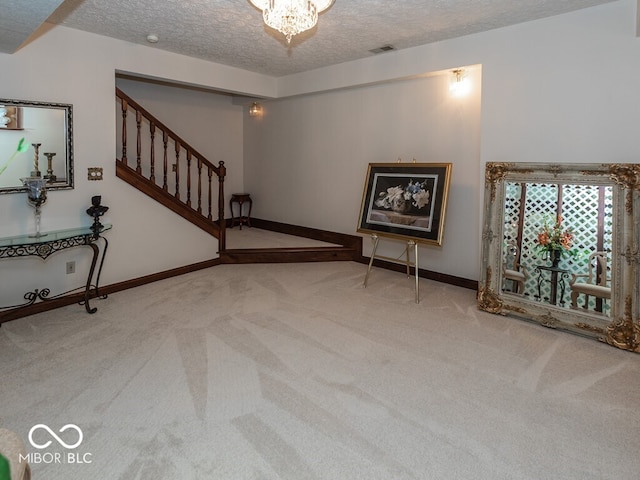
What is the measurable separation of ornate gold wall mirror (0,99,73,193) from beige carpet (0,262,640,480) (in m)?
1.38

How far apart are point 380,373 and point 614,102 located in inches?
123

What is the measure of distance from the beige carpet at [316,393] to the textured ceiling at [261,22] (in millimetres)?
2520

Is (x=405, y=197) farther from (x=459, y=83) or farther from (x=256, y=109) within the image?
(x=256, y=109)

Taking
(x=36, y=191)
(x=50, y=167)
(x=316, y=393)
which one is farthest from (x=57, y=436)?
(x=50, y=167)

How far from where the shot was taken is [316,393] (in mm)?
2715

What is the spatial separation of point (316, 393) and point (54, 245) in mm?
2969

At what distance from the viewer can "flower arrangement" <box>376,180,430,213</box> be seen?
475 centimetres

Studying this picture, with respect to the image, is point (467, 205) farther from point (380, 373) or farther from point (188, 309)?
point (188, 309)

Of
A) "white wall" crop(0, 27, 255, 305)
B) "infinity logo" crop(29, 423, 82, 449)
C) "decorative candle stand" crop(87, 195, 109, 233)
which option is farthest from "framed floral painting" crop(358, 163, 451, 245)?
"infinity logo" crop(29, 423, 82, 449)

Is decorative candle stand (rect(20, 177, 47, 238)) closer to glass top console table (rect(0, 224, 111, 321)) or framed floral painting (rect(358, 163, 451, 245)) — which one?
glass top console table (rect(0, 224, 111, 321))

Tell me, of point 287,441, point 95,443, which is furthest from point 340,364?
point 95,443

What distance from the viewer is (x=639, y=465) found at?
209cm

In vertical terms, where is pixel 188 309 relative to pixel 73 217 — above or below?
below


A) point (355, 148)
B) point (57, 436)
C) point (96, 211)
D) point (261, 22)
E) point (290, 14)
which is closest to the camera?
point (57, 436)
